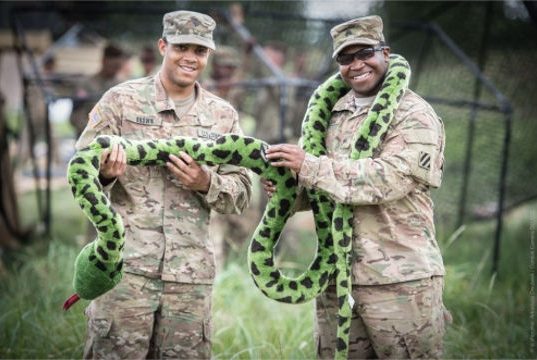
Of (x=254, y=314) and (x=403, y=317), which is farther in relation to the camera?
(x=254, y=314)

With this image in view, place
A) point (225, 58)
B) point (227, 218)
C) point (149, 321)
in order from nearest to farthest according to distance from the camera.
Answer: point (149, 321) < point (227, 218) < point (225, 58)

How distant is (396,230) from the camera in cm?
307

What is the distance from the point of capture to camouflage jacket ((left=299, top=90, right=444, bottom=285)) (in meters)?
2.93

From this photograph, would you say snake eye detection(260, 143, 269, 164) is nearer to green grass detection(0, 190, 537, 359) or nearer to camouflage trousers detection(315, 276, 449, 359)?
camouflage trousers detection(315, 276, 449, 359)

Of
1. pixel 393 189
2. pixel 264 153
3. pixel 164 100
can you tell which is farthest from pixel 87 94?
pixel 393 189

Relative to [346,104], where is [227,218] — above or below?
below

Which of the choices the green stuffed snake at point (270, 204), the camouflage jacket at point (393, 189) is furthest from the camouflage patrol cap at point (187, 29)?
the camouflage jacket at point (393, 189)

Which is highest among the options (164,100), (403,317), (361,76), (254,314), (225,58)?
(225,58)

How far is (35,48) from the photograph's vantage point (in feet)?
29.8

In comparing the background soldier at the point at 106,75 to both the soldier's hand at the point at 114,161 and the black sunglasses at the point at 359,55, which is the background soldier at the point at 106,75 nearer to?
the soldier's hand at the point at 114,161

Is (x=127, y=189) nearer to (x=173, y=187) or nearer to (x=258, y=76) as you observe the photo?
(x=173, y=187)

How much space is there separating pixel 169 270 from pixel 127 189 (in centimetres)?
46

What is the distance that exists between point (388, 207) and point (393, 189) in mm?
183

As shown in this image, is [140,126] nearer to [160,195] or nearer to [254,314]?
[160,195]
